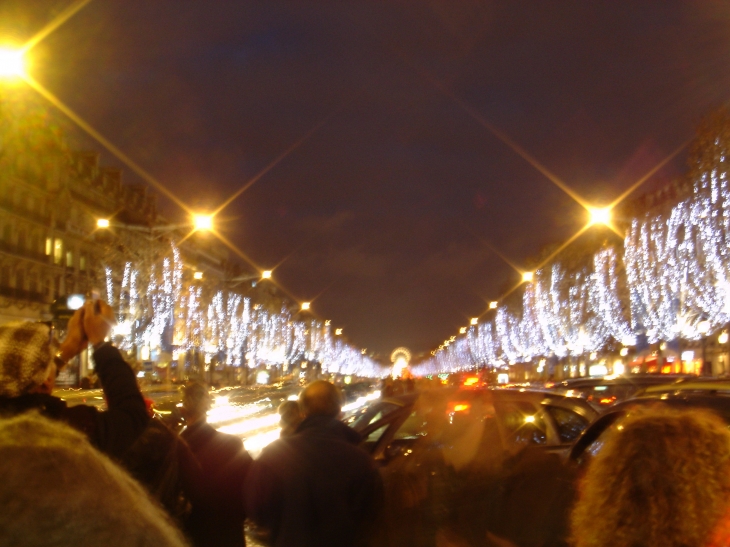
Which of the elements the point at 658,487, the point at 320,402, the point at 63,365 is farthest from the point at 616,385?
the point at 658,487

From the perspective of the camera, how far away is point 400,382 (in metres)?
36.7

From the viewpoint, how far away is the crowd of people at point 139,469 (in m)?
1.45

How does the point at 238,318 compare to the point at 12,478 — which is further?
→ the point at 238,318

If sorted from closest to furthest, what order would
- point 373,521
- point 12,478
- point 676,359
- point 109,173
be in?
1. point 12,478
2. point 373,521
3. point 676,359
4. point 109,173

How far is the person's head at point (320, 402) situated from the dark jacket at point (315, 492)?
0.28 metres

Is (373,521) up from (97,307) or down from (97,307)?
down

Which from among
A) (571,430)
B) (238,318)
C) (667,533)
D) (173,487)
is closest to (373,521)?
(173,487)

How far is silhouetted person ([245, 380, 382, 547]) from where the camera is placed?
4863 mm

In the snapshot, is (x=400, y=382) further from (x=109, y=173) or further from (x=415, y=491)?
(x=109, y=173)

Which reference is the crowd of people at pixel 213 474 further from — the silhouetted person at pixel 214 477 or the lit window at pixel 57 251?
the lit window at pixel 57 251

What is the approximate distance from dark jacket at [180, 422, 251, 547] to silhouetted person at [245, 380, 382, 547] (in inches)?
24.0

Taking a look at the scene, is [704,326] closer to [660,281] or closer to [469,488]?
[660,281]

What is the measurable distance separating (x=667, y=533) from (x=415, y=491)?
115 inches

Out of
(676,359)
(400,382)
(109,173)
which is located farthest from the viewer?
(109,173)
